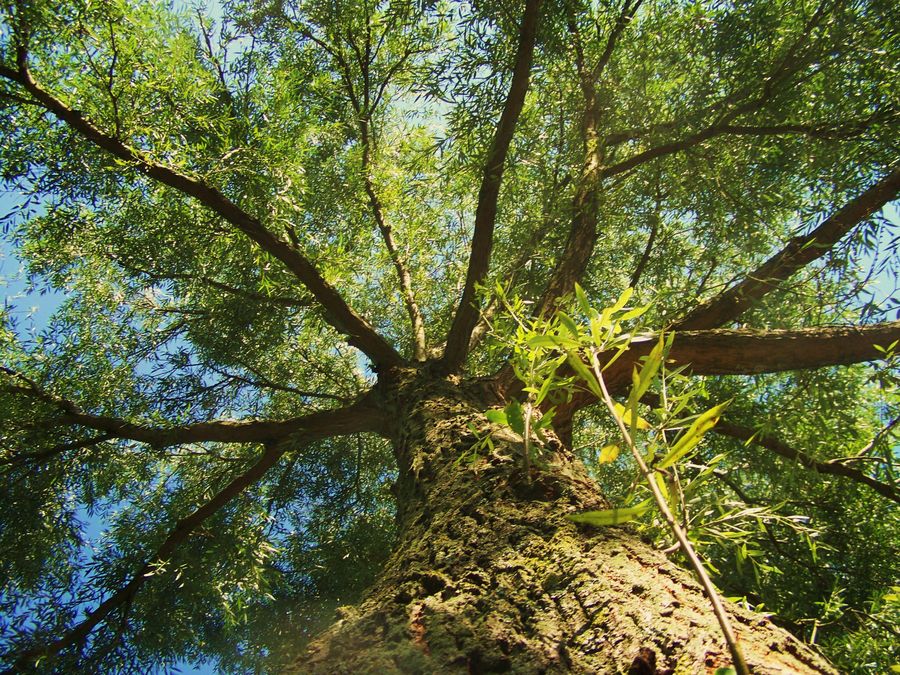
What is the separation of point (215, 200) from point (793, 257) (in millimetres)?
2181

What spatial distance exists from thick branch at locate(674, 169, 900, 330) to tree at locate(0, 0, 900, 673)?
A: 0.6 inches

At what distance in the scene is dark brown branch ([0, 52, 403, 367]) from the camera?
2.06 m

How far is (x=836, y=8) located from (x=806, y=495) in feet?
7.05

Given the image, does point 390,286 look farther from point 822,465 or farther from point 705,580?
point 705,580

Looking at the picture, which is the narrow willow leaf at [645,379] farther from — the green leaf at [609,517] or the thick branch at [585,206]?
the thick branch at [585,206]

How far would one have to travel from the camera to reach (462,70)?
2.84m

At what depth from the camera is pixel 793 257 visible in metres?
2.16

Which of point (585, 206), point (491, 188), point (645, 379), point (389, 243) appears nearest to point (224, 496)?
point (389, 243)

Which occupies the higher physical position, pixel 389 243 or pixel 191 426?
pixel 389 243

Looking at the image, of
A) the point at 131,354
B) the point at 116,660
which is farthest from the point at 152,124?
the point at 116,660

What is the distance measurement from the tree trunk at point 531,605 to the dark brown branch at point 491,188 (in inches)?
43.4

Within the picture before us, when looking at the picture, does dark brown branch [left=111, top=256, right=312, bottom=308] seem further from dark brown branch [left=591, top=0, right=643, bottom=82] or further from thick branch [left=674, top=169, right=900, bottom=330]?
dark brown branch [left=591, top=0, right=643, bottom=82]

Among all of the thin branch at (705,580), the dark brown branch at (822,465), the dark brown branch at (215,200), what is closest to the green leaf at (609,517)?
the thin branch at (705,580)

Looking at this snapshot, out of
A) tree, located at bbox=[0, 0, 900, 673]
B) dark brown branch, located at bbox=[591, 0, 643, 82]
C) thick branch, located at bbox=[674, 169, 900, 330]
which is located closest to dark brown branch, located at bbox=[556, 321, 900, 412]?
tree, located at bbox=[0, 0, 900, 673]
